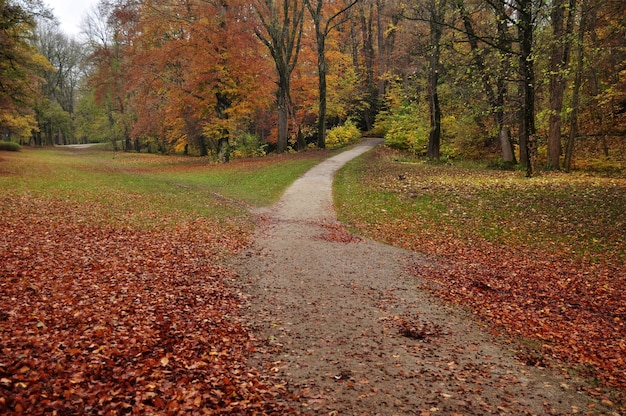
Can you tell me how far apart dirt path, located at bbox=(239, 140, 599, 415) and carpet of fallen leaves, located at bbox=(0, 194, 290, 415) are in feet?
1.82

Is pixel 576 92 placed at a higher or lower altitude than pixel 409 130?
higher

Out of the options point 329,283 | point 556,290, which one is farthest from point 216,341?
point 556,290

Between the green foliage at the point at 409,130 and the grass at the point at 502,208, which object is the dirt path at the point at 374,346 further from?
the green foliage at the point at 409,130

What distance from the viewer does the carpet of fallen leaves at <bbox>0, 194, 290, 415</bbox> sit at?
4191 mm

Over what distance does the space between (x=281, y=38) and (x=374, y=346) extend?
1049 inches

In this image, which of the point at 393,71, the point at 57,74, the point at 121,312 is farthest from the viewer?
the point at 57,74

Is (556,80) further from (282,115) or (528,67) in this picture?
(282,115)

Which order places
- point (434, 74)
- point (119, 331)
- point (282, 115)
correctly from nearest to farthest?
point (119, 331)
point (434, 74)
point (282, 115)

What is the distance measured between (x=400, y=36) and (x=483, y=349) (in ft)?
112

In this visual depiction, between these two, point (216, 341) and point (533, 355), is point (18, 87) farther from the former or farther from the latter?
point (533, 355)

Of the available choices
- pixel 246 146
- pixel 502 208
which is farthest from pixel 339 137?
pixel 502 208

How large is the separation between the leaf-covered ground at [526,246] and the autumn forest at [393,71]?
343 cm

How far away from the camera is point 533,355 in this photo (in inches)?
233

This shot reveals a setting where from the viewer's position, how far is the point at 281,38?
28.6 meters
